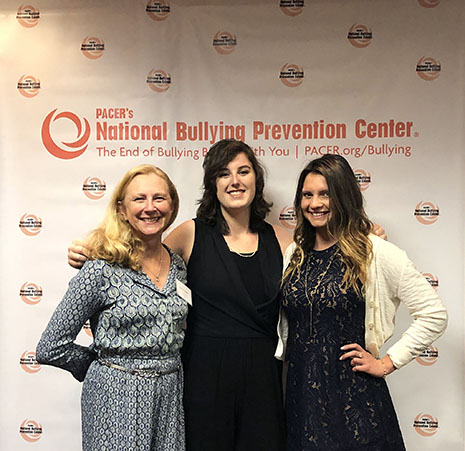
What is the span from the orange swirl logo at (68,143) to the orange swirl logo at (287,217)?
1066 mm

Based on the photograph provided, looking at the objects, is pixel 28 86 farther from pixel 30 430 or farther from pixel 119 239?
pixel 30 430

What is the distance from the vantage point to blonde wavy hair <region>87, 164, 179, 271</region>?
6.24 feet

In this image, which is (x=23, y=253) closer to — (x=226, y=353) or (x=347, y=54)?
(x=226, y=353)

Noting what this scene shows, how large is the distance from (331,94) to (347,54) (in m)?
0.21

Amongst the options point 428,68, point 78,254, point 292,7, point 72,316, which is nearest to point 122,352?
point 72,316

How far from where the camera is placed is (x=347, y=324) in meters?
1.96

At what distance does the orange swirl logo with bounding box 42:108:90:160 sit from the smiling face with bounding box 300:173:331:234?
1297 millimetres

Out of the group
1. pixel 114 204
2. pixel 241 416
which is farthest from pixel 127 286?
pixel 241 416

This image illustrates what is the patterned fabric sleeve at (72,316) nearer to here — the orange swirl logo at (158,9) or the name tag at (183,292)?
the name tag at (183,292)

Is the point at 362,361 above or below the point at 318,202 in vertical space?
below

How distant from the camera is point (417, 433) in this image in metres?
2.71

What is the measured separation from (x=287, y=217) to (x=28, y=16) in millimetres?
1692

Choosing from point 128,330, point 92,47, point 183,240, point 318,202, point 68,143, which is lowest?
point 128,330

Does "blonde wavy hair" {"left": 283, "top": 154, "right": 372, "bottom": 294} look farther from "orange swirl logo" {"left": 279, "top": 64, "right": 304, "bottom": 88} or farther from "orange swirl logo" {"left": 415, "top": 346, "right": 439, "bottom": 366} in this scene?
"orange swirl logo" {"left": 415, "top": 346, "right": 439, "bottom": 366}
